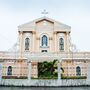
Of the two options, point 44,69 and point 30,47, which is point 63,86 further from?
point 30,47

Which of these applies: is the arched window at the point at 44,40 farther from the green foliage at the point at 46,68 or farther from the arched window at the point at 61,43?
the green foliage at the point at 46,68

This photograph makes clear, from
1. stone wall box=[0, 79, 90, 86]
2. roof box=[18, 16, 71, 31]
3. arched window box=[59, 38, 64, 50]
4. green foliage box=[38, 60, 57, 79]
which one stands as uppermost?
roof box=[18, 16, 71, 31]

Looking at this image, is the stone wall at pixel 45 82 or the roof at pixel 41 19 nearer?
the stone wall at pixel 45 82

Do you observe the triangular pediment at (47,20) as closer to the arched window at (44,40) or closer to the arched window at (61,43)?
the arched window at (61,43)

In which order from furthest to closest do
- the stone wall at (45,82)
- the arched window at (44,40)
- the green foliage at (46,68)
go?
the arched window at (44,40) < the green foliage at (46,68) < the stone wall at (45,82)

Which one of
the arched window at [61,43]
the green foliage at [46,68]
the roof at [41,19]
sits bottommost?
the green foliage at [46,68]

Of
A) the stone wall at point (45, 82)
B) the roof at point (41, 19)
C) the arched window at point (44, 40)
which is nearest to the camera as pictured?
the stone wall at point (45, 82)

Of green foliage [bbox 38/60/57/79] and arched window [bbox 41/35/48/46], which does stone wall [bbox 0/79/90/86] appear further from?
arched window [bbox 41/35/48/46]

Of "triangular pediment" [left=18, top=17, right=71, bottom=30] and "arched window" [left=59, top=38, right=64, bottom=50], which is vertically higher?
"triangular pediment" [left=18, top=17, right=71, bottom=30]

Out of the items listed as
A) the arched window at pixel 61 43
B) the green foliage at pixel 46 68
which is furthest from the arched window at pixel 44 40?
the green foliage at pixel 46 68

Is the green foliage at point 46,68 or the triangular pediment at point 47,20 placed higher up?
the triangular pediment at point 47,20

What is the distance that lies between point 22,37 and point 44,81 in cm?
2201

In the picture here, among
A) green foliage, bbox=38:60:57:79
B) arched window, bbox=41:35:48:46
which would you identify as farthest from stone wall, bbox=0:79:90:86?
arched window, bbox=41:35:48:46

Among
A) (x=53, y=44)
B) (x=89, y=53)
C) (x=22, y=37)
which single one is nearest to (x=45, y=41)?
(x=53, y=44)
